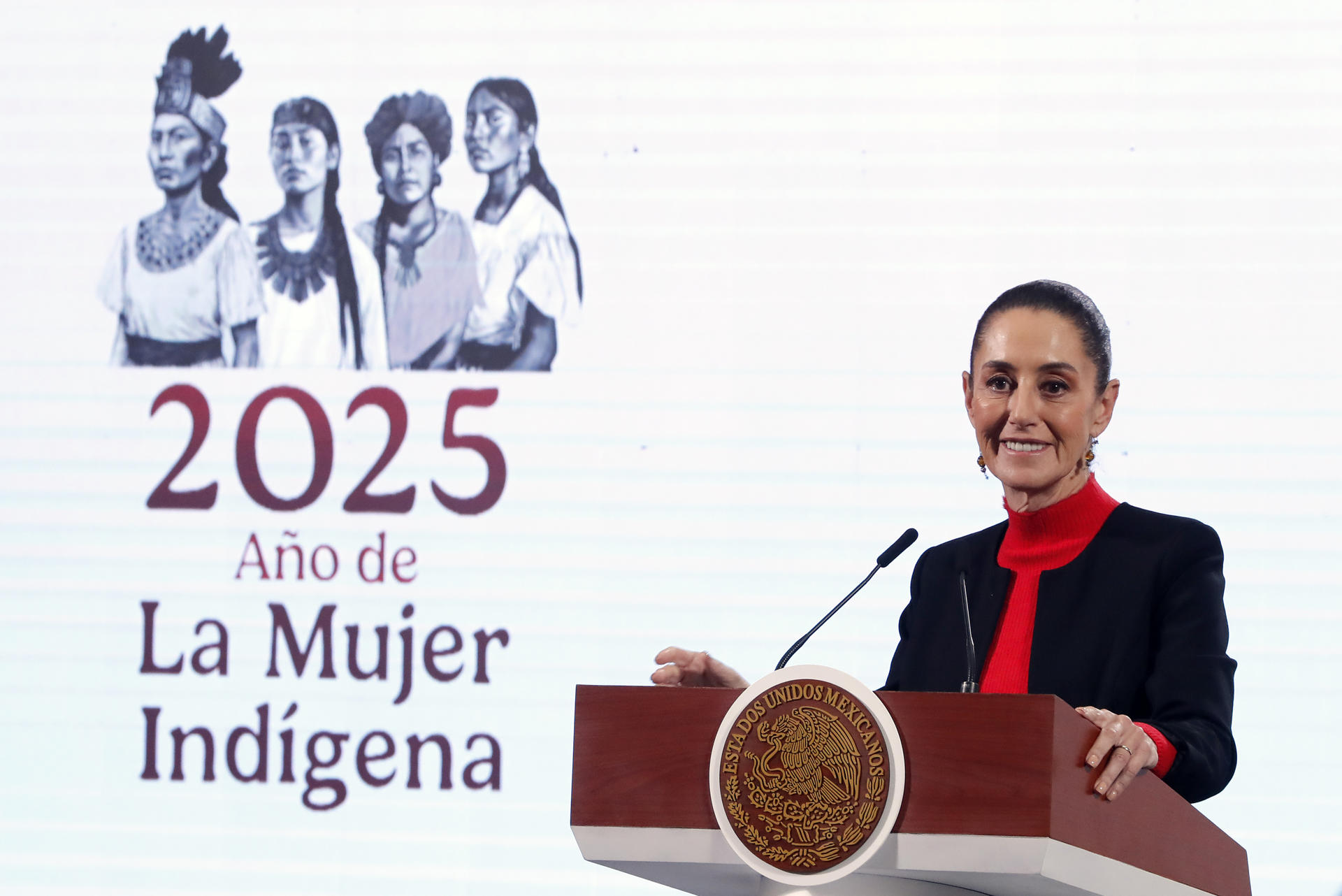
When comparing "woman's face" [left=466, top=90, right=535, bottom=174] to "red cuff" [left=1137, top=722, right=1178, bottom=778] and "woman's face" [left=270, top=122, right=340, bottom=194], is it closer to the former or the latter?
"woman's face" [left=270, top=122, right=340, bottom=194]

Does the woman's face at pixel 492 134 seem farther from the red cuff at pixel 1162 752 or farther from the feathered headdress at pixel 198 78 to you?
the red cuff at pixel 1162 752

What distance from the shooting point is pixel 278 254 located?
3156mm

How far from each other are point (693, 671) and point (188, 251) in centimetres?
214

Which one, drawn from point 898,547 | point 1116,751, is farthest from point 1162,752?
point 898,547

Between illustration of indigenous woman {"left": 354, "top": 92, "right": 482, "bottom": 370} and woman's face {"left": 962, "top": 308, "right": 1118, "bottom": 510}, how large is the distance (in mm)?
1682

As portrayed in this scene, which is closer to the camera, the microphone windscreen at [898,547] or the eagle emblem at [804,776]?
the eagle emblem at [804,776]

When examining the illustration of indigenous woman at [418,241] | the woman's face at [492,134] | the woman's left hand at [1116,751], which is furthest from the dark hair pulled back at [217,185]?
the woman's left hand at [1116,751]

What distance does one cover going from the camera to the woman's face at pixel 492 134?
312 centimetres

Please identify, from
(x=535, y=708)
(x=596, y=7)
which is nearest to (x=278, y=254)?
(x=596, y=7)

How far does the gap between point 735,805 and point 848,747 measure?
0.11 meters

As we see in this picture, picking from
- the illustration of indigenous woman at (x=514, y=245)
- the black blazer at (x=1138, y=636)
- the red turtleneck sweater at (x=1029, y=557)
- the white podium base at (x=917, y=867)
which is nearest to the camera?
the white podium base at (x=917, y=867)

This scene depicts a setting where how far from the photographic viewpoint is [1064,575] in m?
1.62

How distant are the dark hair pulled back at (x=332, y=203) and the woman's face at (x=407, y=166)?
0.40 feet

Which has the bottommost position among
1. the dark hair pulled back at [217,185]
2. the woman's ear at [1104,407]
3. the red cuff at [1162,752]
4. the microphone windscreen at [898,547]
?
the red cuff at [1162,752]
